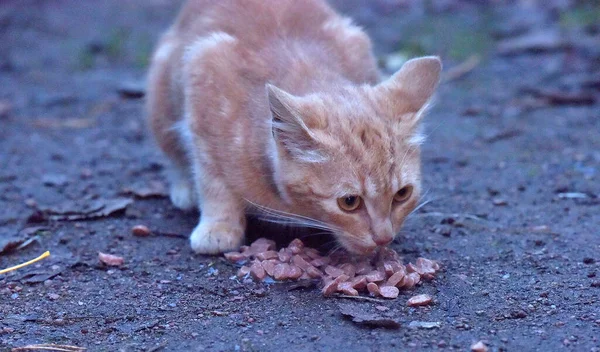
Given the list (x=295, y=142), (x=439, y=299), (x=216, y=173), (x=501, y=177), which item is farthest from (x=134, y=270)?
(x=501, y=177)

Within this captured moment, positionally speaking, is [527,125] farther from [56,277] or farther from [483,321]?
[56,277]

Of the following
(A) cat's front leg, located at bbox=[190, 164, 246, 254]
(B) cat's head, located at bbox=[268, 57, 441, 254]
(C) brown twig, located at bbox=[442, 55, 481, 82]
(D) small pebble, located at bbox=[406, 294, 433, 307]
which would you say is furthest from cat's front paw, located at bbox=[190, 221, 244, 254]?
(C) brown twig, located at bbox=[442, 55, 481, 82]

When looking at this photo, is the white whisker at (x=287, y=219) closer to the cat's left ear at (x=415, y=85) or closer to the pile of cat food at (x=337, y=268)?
the pile of cat food at (x=337, y=268)

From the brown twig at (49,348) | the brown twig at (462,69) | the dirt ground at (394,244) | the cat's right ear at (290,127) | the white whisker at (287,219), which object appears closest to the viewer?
the brown twig at (49,348)

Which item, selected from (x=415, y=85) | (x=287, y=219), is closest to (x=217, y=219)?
(x=287, y=219)

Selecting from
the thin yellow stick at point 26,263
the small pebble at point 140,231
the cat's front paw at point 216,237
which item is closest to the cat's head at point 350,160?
the cat's front paw at point 216,237

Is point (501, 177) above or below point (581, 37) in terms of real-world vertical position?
below
